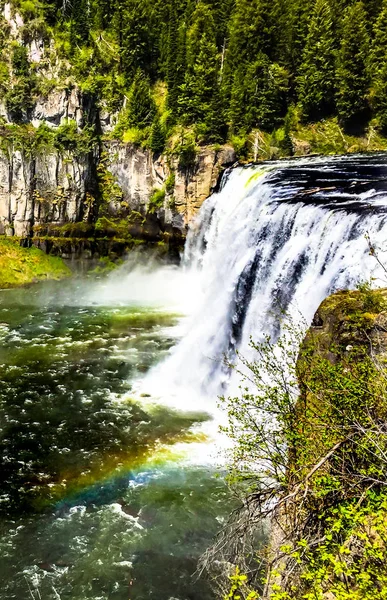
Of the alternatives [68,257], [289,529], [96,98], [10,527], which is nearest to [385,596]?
[289,529]

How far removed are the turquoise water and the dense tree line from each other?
2504cm

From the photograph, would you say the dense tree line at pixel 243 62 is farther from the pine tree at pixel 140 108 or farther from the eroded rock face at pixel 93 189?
the eroded rock face at pixel 93 189

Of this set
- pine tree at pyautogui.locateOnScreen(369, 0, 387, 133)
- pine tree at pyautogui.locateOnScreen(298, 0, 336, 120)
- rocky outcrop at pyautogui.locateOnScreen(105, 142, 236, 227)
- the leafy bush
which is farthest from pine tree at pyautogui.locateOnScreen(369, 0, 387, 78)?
the leafy bush

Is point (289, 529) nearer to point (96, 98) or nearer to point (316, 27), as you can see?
point (96, 98)

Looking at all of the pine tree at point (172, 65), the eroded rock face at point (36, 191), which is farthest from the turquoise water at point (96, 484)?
the pine tree at point (172, 65)

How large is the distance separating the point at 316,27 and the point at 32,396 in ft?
147

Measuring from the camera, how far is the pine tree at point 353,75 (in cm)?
4219

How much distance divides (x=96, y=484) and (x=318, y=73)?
1696 inches

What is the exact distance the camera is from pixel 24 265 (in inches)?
1412

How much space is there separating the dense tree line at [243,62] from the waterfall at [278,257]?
14.1 meters

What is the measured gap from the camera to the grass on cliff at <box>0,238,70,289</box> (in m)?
35.0

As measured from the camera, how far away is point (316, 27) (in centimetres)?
4466

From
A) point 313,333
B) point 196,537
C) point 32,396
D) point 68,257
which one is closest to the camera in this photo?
point 313,333

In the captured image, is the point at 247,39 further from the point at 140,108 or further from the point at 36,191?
the point at 36,191
